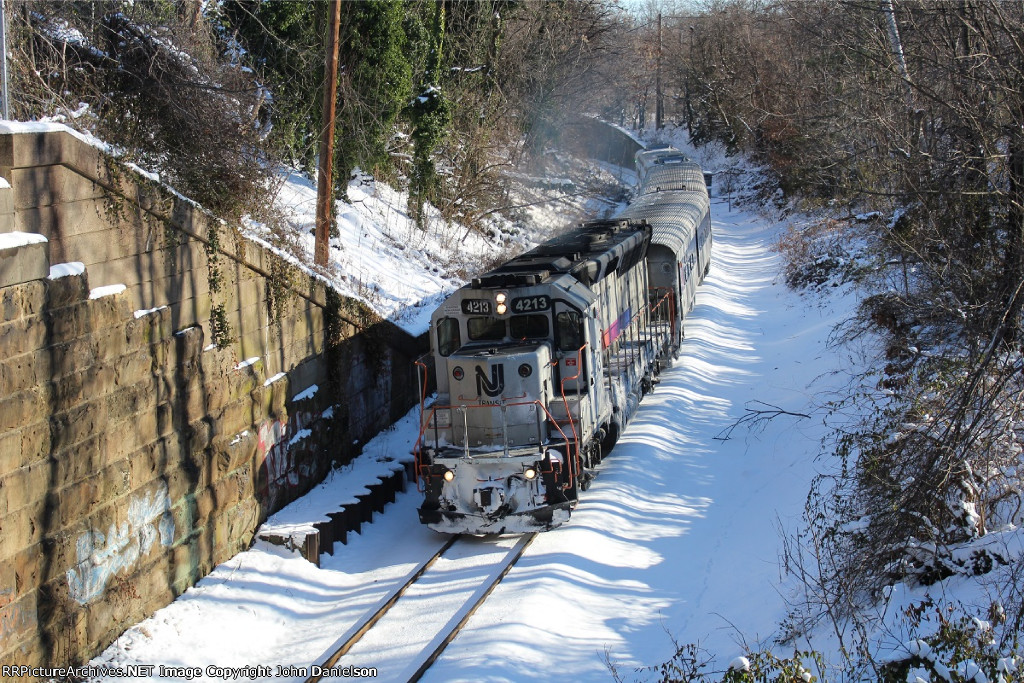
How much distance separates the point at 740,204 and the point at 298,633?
136ft

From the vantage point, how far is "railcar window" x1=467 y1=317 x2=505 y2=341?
12.6 meters

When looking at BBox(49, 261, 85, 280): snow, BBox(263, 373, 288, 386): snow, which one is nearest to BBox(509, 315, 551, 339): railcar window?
BBox(263, 373, 288, 386): snow

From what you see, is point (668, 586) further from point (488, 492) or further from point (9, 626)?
point (9, 626)

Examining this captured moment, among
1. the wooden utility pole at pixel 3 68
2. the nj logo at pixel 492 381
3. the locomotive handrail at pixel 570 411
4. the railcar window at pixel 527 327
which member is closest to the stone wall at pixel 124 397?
the wooden utility pole at pixel 3 68

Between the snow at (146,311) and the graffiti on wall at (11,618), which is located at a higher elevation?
the snow at (146,311)

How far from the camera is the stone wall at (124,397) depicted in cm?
830

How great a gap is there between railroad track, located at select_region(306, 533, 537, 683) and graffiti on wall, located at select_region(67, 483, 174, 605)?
2.36 m

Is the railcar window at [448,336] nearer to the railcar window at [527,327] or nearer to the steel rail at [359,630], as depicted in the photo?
the railcar window at [527,327]

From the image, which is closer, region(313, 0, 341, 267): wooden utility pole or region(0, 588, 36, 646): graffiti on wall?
region(0, 588, 36, 646): graffiti on wall

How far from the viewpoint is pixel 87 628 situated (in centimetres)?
912

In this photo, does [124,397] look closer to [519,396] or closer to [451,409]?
[451,409]

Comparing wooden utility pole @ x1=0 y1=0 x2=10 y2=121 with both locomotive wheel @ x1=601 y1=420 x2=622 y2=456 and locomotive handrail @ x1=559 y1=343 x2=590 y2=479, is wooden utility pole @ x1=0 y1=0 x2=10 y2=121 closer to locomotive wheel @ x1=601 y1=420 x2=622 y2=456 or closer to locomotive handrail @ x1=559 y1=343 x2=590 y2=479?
locomotive handrail @ x1=559 y1=343 x2=590 y2=479

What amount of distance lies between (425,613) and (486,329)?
13.3 feet

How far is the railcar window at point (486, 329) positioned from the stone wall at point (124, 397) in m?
2.96
